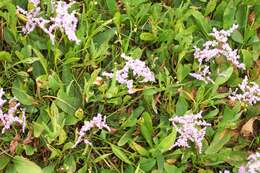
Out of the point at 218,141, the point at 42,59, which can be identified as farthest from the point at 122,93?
the point at 218,141

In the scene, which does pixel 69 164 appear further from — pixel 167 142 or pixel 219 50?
pixel 219 50

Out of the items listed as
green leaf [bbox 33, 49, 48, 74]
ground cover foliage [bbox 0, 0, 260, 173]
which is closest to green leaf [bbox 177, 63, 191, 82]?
ground cover foliage [bbox 0, 0, 260, 173]

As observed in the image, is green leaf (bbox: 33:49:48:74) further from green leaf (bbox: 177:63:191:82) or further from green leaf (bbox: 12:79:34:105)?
green leaf (bbox: 177:63:191:82)

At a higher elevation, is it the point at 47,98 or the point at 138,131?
the point at 47,98

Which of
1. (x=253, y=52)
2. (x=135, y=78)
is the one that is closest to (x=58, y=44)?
(x=135, y=78)

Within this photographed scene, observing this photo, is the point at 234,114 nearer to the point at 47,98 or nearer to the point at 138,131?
the point at 138,131
